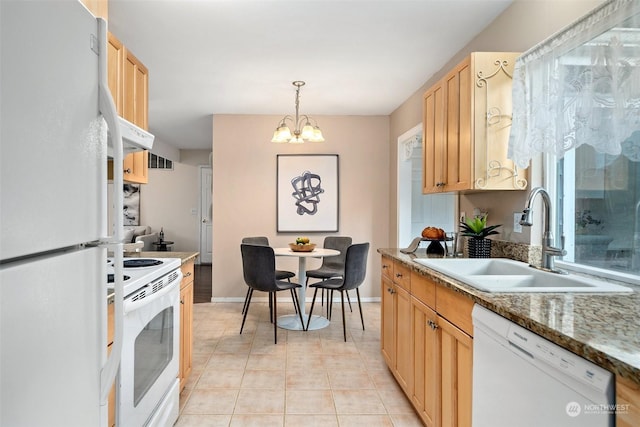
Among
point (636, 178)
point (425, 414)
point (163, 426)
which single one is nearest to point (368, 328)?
point (425, 414)

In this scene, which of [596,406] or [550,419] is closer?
[596,406]

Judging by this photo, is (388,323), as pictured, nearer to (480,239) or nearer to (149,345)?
(480,239)

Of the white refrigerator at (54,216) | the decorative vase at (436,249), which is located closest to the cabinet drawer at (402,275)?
the decorative vase at (436,249)

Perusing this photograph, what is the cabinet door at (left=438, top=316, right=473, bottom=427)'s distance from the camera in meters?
1.48

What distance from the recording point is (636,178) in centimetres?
155

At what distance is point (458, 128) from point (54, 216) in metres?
2.12

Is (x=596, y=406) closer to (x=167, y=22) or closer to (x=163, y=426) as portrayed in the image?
(x=163, y=426)

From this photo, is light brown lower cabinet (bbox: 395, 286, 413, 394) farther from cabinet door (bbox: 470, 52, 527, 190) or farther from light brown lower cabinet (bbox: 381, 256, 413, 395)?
cabinet door (bbox: 470, 52, 527, 190)

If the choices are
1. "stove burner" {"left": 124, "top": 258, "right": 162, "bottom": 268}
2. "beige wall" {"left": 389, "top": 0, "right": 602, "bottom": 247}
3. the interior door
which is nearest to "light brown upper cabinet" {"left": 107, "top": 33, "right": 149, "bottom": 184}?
"stove burner" {"left": 124, "top": 258, "right": 162, "bottom": 268}

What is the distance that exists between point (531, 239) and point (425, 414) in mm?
1078

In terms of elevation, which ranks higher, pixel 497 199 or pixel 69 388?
pixel 497 199

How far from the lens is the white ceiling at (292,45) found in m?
2.41

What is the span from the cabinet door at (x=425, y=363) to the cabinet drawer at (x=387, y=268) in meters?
0.52

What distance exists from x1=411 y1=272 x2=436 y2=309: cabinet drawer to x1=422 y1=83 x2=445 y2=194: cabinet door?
766 mm
